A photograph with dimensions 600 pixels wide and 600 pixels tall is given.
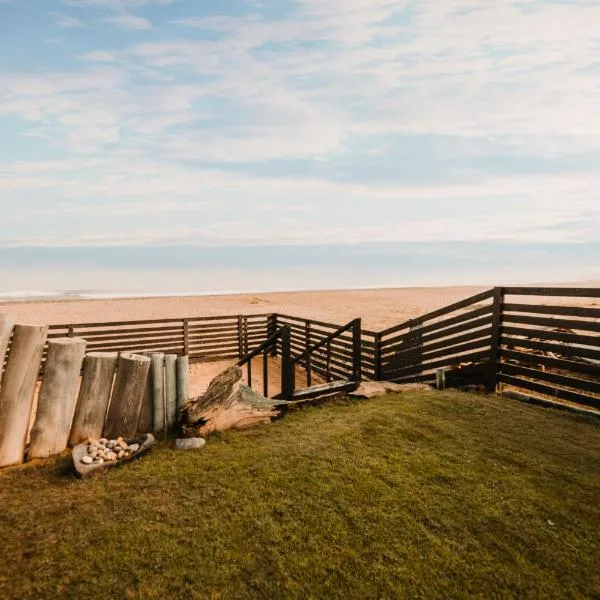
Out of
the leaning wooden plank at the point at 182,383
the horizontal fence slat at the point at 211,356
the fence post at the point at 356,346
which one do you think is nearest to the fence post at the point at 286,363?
the fence post at the point at 356,346

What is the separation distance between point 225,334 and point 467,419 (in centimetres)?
1244

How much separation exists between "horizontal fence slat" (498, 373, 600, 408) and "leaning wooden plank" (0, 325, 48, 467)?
23.5 ft

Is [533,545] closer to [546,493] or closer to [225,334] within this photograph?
[546,493]

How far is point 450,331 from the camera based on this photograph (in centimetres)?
868

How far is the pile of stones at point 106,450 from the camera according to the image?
14.8ft

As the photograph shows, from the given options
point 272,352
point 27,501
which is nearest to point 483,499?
point 27,501

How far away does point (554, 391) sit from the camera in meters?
6.84

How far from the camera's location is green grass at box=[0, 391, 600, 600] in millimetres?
2865

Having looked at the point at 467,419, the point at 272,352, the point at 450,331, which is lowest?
the point at 272,352

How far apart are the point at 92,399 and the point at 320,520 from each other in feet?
10.4

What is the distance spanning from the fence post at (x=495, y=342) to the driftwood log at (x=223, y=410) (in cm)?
426

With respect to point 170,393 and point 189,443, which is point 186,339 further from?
point 189,443

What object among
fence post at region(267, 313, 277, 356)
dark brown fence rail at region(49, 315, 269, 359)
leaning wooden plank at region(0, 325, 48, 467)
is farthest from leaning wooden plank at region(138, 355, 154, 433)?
fence post at region(267, 313, 277, 356)

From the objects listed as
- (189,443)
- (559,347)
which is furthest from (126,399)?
(559,347)
